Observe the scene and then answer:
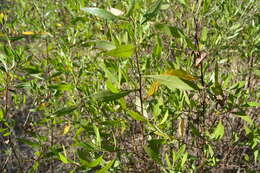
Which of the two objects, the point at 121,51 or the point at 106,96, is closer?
the point at 121,51

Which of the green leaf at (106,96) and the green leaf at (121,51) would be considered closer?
the green leaf at (121,51)

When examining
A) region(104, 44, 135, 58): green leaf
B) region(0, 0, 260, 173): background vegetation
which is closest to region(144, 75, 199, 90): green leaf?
region(0, 0, 260, 173): background vegetation

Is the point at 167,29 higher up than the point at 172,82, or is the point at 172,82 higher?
the point at 167,29

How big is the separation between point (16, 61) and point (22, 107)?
3289 millimetres

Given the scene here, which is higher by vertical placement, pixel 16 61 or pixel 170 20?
pixel 170 20

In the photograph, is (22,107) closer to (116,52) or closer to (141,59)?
(141,59)

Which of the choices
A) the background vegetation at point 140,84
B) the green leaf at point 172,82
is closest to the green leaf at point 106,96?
the background vegetation at point 140,84

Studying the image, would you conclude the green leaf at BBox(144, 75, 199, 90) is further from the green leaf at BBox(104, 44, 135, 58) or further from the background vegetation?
the green leaf at BBox(104, 44, 135, 58)

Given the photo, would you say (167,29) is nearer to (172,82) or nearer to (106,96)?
(172,82)

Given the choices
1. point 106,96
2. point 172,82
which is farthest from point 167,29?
point 106,96

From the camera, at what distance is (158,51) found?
1.04m

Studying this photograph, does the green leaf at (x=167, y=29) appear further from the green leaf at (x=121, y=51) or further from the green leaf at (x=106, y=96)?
the green leaf at (x=106, y=96)

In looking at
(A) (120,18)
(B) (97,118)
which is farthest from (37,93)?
(A) (120,18)

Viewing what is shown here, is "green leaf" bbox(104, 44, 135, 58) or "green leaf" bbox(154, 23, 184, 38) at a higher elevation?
"green leaf" bbox(154, 23, 184, 38)
